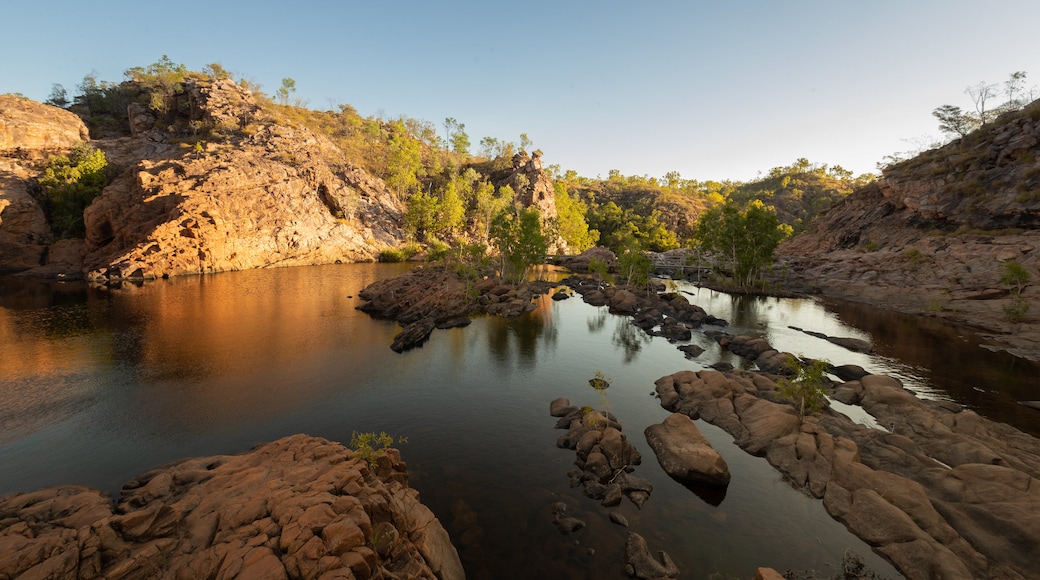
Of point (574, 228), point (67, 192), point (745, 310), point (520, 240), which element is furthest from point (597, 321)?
point (67, 192)

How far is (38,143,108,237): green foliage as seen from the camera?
223ft

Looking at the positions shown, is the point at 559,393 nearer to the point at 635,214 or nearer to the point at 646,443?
the point at 646,443

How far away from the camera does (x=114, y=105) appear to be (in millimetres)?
106188

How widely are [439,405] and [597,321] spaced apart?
87.0 feet

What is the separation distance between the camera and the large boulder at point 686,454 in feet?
52.9

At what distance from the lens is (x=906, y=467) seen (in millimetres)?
15703

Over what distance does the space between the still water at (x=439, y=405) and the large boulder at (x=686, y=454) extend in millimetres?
567

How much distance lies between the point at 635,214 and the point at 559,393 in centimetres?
12665

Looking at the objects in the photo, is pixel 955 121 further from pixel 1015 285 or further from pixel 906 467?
pixel 906 467

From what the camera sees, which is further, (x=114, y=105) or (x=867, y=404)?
(x=114, y=105)

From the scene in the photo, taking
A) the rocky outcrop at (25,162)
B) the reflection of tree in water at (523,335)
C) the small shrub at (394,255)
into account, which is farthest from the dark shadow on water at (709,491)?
the rocky outcrop at (25,162)

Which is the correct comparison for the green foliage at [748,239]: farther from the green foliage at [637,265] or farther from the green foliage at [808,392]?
the green foliage at [808,392]

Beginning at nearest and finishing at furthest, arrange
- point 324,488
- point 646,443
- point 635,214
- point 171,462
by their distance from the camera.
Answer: point 324,488 < point 171,462 < point 646,443 < point 635,214

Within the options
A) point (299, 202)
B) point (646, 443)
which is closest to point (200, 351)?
point (646, 443)
